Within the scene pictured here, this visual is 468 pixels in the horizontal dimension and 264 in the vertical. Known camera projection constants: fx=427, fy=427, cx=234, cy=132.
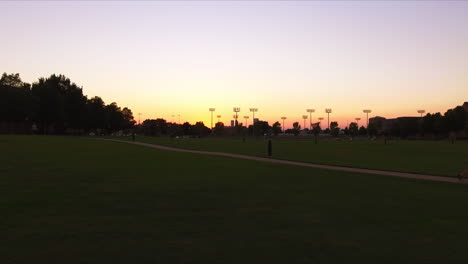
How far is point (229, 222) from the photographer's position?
9883 mm

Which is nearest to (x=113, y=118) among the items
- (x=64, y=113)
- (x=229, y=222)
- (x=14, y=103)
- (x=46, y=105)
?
(x=64, y=113)

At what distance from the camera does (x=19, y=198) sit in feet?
42.3

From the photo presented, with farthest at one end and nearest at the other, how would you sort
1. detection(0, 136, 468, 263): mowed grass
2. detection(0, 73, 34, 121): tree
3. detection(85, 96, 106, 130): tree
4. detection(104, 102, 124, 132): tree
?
1. detection(104, 102, 124, 132): tree
2. detection(85, 96, 106, 130): tree
3. detection(0, 73, 34, 121): tree
4. detection(0, 136, 468, 263): mowed grass

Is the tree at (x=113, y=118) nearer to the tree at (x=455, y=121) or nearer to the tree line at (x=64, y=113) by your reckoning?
the tree line at (x=64, y=113)

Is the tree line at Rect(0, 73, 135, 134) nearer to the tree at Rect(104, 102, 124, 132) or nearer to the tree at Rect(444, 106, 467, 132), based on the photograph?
the tree at Rect(104, 102, 124, 132)

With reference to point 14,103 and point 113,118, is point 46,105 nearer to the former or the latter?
point 14,103

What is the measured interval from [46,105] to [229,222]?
358ft

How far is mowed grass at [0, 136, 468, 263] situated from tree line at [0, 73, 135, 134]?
9309 cm

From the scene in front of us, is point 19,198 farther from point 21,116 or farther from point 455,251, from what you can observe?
point 21,116

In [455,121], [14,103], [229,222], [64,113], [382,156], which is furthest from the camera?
[455,121]

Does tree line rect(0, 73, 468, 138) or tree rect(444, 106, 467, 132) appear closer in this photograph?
tree line rect(0, 73, 468, 138)

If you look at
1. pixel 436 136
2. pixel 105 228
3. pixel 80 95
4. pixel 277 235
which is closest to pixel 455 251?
pixel 277 235

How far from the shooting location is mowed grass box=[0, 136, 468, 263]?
7.41 m

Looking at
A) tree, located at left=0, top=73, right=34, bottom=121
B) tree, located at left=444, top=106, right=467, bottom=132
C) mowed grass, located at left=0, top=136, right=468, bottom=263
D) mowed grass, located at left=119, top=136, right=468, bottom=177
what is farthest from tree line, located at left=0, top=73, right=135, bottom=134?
tree, located at left=444, top=106, right=467, bottom=132
